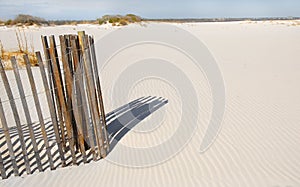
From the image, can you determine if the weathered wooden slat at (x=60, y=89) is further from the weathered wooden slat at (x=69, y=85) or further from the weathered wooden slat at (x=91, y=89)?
the weathered wooden slat at (x=91, y=89)

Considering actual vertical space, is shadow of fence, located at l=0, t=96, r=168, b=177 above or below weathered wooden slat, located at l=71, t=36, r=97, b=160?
below

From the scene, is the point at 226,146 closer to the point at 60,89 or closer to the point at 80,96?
the point at 80,96

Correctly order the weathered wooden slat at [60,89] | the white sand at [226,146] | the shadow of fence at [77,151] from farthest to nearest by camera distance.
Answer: the shadow of fence at [77,151] → the white sand at [226,146] → the weathered wooden slat at [60,89]

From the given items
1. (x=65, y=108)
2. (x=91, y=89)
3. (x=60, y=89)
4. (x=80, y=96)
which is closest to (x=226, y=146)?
(x=91, y=89)

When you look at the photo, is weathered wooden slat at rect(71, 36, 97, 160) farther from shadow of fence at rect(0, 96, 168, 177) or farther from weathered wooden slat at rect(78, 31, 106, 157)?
shadow of fence at rect(0, 96, 168, 177)

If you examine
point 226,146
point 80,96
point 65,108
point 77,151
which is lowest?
point 226,146

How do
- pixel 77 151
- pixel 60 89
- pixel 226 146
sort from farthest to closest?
pixel 226 146
pixel 77 151
pixel 60 89

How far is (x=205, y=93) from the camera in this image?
7.02 meters

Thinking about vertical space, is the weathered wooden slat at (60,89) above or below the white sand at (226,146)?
above

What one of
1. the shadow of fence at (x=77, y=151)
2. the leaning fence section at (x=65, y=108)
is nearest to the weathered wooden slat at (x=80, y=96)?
the leaning fence section at (x=65, y=108)

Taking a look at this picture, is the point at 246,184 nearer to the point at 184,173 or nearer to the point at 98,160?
the point at 184,173

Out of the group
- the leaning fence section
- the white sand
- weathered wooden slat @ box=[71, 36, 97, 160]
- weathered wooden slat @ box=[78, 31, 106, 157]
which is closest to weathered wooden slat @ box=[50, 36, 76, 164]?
the leaning fence section

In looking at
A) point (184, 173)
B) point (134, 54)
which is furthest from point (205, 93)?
point (134, 54)

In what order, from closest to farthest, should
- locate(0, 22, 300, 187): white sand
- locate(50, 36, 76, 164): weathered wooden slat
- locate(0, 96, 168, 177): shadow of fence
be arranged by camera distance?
locate(50, 36, 76, 164): weathered wooden slat → locate(0, 22, 300, 187): white sand → locate(0, 96, 168, 177): shadow of fence
